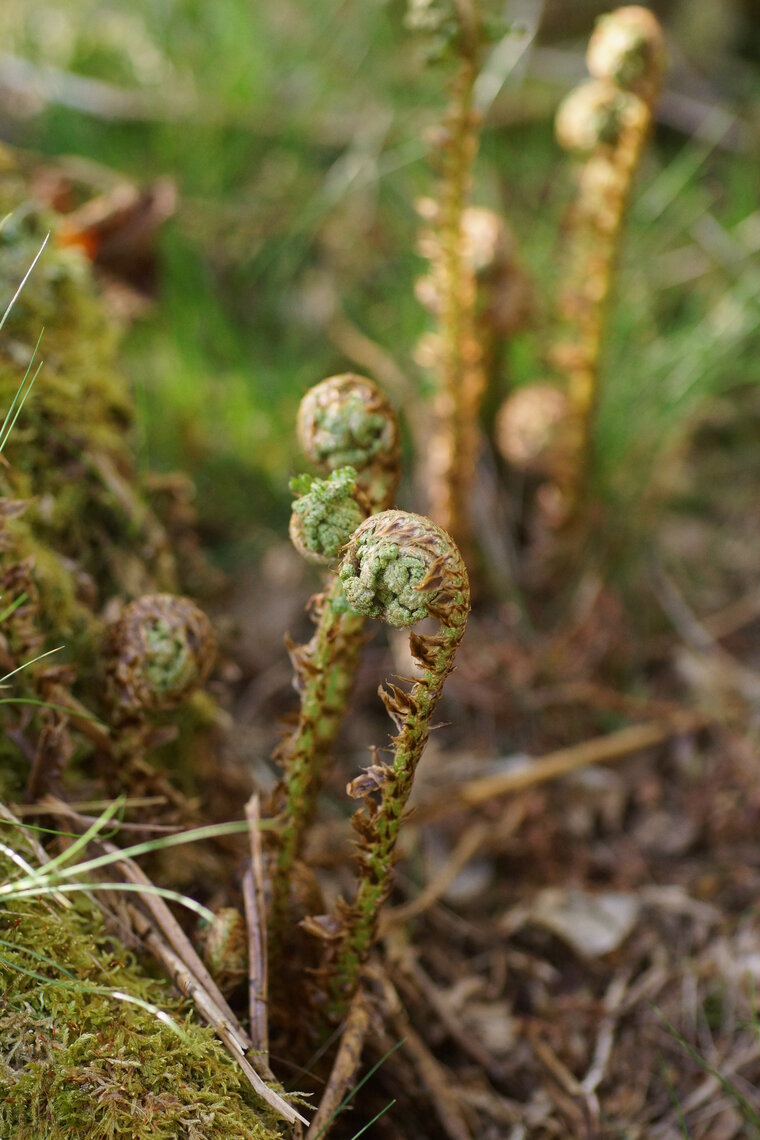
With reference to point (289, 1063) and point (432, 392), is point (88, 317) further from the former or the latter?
point (289, 1063)

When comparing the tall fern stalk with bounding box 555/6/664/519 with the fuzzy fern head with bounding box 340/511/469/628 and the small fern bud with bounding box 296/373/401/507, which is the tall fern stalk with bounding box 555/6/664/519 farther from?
the fuzzy fern head with bounding box 340/511/469/628

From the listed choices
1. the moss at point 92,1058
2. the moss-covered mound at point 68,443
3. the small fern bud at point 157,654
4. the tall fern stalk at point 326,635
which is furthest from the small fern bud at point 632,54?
the moss at point 92,1058

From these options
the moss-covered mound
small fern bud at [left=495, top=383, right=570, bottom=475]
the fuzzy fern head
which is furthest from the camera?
small fern bud at [left=495, top=383, right=570, bottom=475]

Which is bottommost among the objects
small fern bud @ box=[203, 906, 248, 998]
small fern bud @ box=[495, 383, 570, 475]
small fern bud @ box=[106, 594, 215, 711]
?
small fern bud @ box=[203, 906, 248, 998]

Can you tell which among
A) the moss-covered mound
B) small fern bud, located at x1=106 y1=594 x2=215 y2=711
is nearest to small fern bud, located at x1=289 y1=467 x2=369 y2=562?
small fern bud, located at x1=106 y1=594 x2=215 y2=711

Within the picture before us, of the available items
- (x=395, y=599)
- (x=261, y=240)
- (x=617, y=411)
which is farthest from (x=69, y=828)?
(x=261, y=240)

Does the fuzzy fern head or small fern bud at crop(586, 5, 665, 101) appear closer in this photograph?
the fuzzy fern head

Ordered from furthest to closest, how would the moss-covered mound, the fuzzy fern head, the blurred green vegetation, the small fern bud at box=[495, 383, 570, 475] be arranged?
1. the blurred green vegetation
2. the small fern bud at box=[495, 383, 570, 475]
3. the moss-covered mound
4. the fuzzy fern head

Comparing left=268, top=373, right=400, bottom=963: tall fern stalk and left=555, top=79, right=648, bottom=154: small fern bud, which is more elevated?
left=555, top=79, right=648, bottom=154: small fern bud
